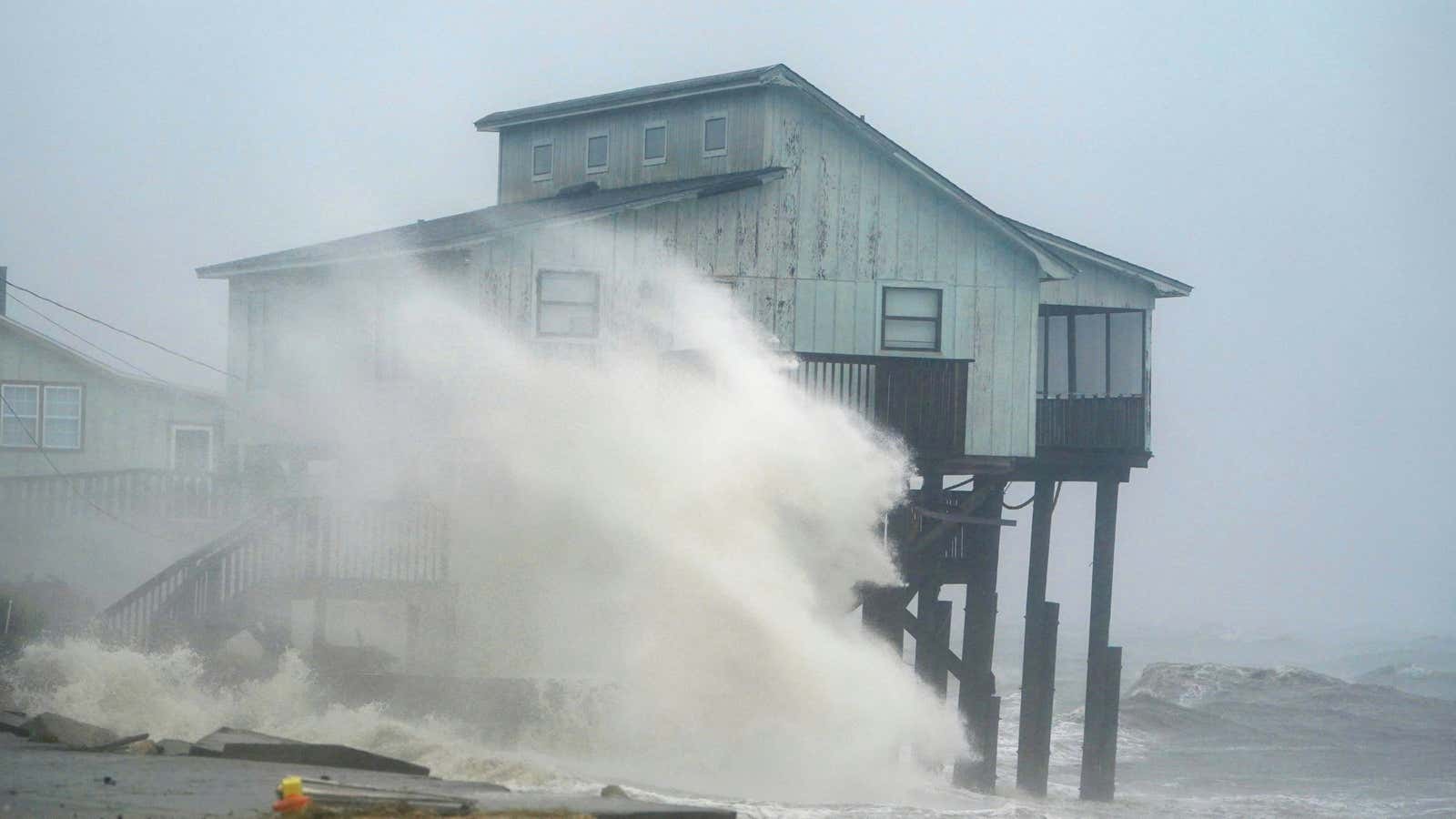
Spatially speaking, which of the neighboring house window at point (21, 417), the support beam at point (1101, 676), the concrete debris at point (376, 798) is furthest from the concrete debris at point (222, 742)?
the neighboring house window at point (21, 417)

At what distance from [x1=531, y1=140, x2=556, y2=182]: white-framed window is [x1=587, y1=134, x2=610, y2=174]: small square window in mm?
1318

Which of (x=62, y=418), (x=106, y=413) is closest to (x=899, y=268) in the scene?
(x=106, y=413)

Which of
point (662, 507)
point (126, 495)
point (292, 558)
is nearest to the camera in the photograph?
point (292, 558)

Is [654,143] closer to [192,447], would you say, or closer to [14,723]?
[192,447]

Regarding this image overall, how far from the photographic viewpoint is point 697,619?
1000 inches

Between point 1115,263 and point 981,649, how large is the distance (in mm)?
7433

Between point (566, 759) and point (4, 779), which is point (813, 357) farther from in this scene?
point (4, 779)

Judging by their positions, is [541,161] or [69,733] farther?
[541,161]

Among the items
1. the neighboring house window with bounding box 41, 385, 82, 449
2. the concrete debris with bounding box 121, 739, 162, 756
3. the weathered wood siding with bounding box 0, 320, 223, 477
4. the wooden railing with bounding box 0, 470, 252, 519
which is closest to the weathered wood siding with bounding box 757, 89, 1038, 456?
the wooden railing with bounding box 0, 470, 252, 519

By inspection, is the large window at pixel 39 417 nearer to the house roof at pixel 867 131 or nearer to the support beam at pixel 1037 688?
the house roof at pixel 867 131

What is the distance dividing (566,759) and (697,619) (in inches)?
124

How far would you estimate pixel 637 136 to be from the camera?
32031 mm

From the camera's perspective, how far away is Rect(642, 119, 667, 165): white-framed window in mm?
31422

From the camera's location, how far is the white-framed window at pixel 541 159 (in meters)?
34.4
